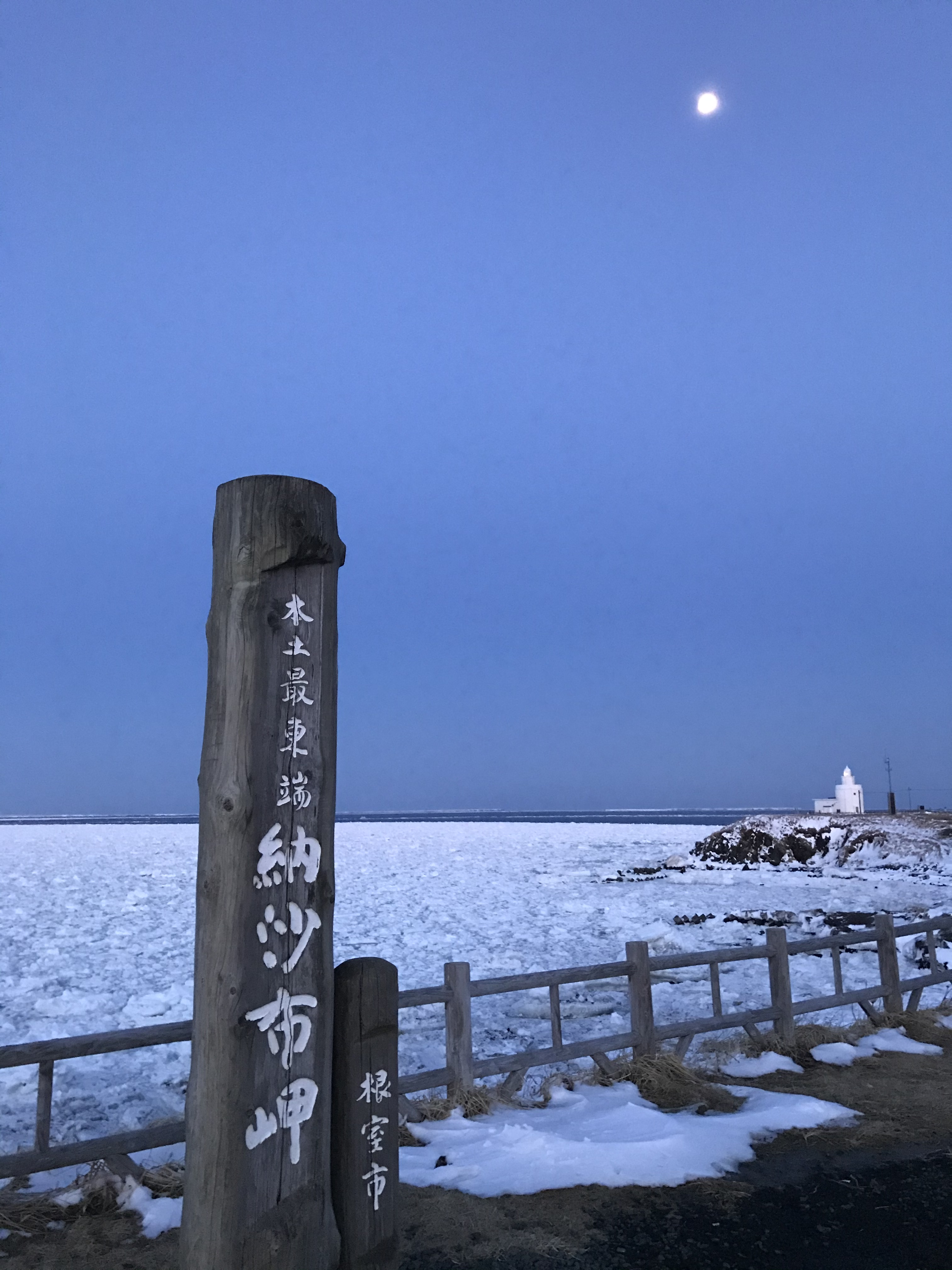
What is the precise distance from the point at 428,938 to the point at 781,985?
9.68 m

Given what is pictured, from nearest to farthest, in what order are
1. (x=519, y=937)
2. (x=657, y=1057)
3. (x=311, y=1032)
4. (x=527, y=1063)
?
(x=311, y=1032)
(x=527, y=1063)
(x=657, y=1057)
(x=519, y=937)

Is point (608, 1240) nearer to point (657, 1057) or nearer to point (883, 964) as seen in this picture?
point (657, 1057)

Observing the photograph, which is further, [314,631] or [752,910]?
[752,910]

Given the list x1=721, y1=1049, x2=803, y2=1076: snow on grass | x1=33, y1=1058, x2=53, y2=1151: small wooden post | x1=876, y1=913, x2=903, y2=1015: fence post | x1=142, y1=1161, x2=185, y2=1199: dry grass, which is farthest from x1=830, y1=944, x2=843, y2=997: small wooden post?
x1=33, y1=1058, x2=53, y2=1151: small wooden post

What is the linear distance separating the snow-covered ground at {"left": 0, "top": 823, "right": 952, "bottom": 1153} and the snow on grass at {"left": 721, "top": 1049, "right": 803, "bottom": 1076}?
2.87 m

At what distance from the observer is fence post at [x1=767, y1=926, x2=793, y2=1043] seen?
8.00m

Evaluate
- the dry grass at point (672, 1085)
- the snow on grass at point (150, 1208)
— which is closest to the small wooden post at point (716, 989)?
the dry grass at point (672, 1085)

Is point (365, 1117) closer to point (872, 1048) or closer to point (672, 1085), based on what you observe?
point (672, 1085)

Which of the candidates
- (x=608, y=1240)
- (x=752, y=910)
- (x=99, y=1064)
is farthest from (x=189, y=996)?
(x=752, y=910)

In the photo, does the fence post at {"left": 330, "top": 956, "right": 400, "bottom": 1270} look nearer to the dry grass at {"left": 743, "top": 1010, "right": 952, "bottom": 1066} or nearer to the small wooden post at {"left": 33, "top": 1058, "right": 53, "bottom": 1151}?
the small wooden post at {"left": 33, "top": 1058, "right": 53, "bottom": 1151}

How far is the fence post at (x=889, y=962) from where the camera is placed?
9078 millimetres

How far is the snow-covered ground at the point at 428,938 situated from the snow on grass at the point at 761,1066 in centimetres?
287

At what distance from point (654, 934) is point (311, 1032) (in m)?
15.1

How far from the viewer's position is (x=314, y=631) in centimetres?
335
